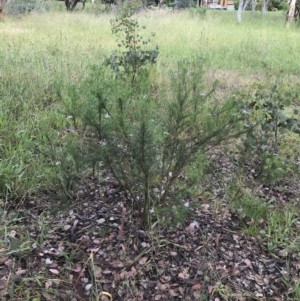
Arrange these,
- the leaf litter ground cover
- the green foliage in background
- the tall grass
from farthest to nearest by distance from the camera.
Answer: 1. the green foliage in background
2. the tall grass
3. the leaf litter ground cover

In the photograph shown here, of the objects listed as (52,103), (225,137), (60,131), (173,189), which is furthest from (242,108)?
(52,103)

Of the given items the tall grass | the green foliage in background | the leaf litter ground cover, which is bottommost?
the leaf litter ground cover

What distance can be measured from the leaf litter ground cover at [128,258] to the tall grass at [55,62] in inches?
16.9

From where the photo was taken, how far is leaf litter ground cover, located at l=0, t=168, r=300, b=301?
1767 millimetres

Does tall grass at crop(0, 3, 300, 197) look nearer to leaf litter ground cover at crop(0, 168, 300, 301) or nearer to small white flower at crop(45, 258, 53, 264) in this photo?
leaf litter ground cover at crop(0, 168, 300, 301)

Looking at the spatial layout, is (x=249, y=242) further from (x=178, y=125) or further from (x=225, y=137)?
(x=178, y=125)

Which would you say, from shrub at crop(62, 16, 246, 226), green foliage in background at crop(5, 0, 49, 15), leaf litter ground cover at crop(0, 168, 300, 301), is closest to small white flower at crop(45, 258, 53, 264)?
leaf litter ground cover at crop(0, 168, 300, 301)

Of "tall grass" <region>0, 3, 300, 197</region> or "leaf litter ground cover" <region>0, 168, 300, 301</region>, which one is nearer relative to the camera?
"leaf litter ground cover" <region>0, 168, 300, 301</region>

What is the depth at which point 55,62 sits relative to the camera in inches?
173

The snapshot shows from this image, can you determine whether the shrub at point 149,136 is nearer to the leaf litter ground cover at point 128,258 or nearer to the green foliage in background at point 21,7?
the leaf litter ground cover at point 128,258

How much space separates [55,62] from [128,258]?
3190 millimetres

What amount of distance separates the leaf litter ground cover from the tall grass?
0.43m

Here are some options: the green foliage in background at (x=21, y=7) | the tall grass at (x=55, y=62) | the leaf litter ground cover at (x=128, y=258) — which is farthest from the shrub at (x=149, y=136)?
the green foliage in background at (x=21, y=7)

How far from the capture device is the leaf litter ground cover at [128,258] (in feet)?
5.80
